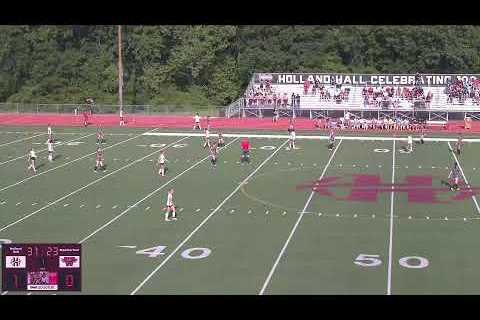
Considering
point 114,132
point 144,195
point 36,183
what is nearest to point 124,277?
point 144,195

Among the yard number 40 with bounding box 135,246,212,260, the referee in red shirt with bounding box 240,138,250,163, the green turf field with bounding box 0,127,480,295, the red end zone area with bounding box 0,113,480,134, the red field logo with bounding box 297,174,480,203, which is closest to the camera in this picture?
the green turf field with bounding box 0,127,480,295

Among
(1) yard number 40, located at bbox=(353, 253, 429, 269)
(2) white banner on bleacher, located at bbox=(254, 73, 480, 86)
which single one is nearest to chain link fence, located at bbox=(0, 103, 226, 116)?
(2) white banner on bleacher, located at bbox=(254, 73, 480, 86)

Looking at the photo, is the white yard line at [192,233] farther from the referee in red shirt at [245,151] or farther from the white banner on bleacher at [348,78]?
the white banner on bleacher at [348,78]

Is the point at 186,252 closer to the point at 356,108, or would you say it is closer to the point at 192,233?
the point at 192,233

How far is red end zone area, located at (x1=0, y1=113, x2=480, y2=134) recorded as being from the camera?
47562mm

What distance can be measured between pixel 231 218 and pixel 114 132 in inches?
905

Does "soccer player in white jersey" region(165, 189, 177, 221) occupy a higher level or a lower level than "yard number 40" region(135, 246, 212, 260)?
higher

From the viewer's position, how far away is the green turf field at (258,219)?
17.4m

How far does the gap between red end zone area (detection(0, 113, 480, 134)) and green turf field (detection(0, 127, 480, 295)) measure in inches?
378

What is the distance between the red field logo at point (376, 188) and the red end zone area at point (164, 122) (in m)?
17.3

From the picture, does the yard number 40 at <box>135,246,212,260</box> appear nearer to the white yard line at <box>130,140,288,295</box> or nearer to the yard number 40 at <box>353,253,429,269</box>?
the white yard line at <box>130,140,288,295</box>

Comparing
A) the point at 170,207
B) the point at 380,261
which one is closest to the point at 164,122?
the point at 170,207
